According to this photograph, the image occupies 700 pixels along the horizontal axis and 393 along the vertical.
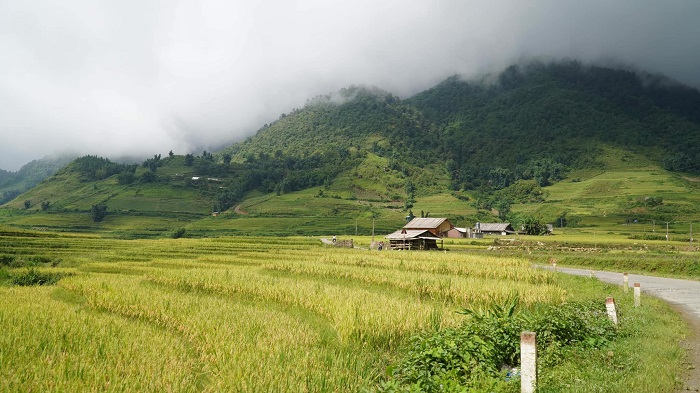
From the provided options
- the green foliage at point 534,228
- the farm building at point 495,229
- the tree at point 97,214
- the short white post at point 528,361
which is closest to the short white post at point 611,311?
the short white post at point 528,361

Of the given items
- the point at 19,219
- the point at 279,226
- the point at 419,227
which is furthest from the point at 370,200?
the point at 19,219

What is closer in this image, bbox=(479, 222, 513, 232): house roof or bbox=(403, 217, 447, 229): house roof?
bbox=(403, 217, 447, 229): house roof

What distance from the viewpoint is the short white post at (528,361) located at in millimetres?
6520

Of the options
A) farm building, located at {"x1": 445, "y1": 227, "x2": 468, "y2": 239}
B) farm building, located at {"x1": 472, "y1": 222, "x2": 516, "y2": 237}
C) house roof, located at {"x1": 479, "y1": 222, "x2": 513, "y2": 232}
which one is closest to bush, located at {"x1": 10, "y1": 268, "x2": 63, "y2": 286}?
farm building, located at {"x1": 445, "y1": 227, "x2": 468, "y2": 239}

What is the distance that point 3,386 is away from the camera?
6.57 metres

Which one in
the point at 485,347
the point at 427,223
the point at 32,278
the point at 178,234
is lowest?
the point at 178,234

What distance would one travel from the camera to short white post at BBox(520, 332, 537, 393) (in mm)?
6520

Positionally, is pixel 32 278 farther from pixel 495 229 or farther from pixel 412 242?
pixel 495 229

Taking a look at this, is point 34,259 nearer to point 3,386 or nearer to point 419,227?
point 3,386

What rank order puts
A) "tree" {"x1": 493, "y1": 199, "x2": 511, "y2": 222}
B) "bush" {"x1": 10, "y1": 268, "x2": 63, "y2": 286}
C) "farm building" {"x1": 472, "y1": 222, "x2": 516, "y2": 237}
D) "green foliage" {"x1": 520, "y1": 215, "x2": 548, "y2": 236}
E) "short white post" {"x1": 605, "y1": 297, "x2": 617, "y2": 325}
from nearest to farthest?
1. "short white post" {"x1": 605, "y1": 297, "x2": 617, "y2": 325}
2. "bush" {"x1": 10, "y1": 268, "x2": 63, "y2": 286}
3. "green foliage" {"x1": 520, "y1": 215, "x2": 548, "y2": 236}
4. "farm building" {"x1": 472, "y1": 222, "x2": 516, "y2": 237}
5. "tree" {"x1": 493, "y1": 199, "x2": 511, "y2": 222}

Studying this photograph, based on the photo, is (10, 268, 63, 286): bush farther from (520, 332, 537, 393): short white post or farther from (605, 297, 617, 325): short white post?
(605, 297, 617, 325): short white post

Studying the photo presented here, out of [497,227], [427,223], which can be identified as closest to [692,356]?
[427,223]

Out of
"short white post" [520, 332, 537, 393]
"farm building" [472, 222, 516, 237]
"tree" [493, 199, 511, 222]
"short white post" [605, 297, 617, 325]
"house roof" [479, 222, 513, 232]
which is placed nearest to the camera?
"short white post" [520, 332, 537, 393]

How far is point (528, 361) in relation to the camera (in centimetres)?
661
